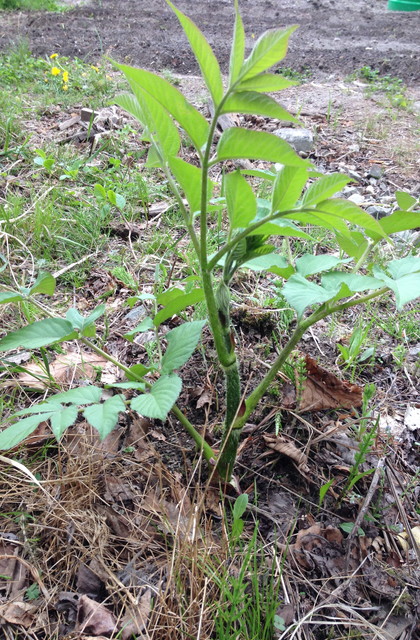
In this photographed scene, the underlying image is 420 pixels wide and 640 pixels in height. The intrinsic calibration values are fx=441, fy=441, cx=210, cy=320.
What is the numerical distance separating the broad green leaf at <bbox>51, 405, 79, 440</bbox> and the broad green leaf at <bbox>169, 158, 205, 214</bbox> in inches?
17.9

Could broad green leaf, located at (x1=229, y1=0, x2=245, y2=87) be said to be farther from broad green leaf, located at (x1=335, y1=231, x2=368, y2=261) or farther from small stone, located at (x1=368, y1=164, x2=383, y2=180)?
small stone, located at (x1=368, y1=164, x2=383, y2=180)

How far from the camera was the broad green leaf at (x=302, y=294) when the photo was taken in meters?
0.81

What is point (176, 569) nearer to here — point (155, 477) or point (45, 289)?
point (155, 477)

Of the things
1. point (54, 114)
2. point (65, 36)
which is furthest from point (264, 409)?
point (65, 36)

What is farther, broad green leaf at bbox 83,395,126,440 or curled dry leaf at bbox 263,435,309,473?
curled dry leaf at bbox 263,435,309,473

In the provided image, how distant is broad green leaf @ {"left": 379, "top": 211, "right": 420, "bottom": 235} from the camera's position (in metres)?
0.83

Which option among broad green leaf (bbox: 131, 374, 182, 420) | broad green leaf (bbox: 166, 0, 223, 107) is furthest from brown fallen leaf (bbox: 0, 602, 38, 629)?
broad green leaf (bbox: 166, 0, 223, 107)

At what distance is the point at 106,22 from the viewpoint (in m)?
6.66

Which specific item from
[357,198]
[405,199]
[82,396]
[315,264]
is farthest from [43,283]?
[357,198]

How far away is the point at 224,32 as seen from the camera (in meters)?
6.34

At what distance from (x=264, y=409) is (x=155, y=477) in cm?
→ 39

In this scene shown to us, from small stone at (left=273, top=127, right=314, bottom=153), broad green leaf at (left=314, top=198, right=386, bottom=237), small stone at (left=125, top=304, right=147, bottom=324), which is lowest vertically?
small stone at (left=125, top=304, right=147, bottom=324)

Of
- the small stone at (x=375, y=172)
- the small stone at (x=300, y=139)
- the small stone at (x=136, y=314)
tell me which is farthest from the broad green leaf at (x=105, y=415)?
the small stone at (x=300, y=139)

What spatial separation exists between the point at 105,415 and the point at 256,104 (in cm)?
57
